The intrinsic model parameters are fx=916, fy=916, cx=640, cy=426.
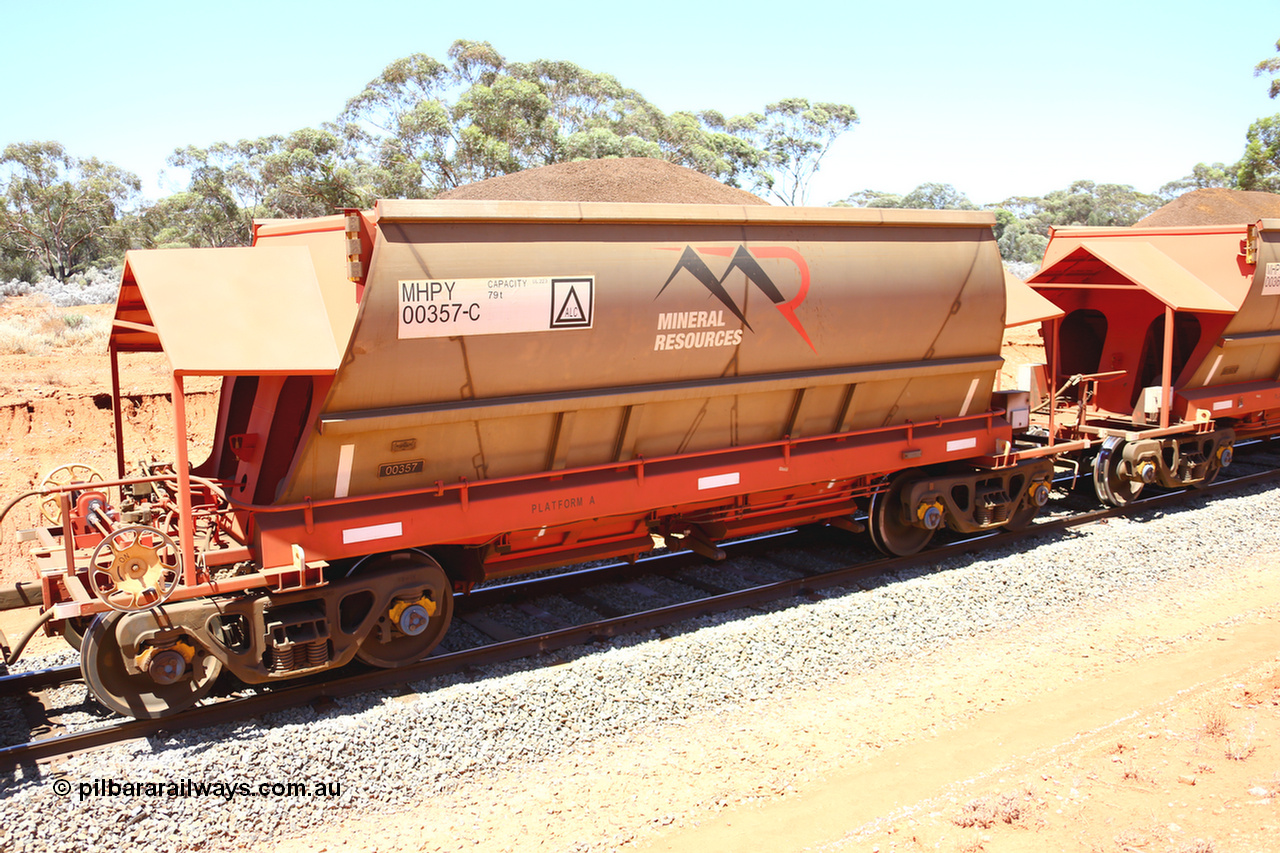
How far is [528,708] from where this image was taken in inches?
280

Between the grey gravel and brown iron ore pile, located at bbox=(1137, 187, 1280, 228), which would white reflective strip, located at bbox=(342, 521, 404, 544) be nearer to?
the grey gravel

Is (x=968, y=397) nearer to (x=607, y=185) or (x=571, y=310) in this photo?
(x=571, y=310)

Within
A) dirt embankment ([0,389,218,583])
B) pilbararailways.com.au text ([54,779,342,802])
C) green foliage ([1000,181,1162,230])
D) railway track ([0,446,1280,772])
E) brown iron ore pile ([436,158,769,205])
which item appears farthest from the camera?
green foliage ([1000,181,1162,230])

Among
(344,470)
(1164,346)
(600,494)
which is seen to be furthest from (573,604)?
(1164,346)

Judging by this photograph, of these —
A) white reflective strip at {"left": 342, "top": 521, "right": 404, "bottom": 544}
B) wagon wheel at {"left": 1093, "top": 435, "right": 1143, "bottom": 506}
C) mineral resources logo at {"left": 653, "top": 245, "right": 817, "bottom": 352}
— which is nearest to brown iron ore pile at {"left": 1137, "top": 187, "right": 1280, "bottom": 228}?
wagon wheel at {"left": 1093, "top": 435, "right": 1143, "bottom": 506}

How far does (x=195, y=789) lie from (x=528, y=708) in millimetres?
2333

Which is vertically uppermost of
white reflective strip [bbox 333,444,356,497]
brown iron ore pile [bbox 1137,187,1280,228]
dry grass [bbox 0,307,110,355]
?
brown iron ore pile [bbox 1137,187,1280,228]

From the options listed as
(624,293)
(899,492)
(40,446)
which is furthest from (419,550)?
(40,446)

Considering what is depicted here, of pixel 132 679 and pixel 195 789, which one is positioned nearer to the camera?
pixel 195 789

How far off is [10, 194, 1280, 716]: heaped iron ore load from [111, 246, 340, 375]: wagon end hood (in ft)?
0.07

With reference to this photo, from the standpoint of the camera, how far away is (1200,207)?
46.7m

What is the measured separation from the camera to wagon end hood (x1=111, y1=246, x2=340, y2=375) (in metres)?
6.26

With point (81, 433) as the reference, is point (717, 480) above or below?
above

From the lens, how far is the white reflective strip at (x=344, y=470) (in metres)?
7.01
